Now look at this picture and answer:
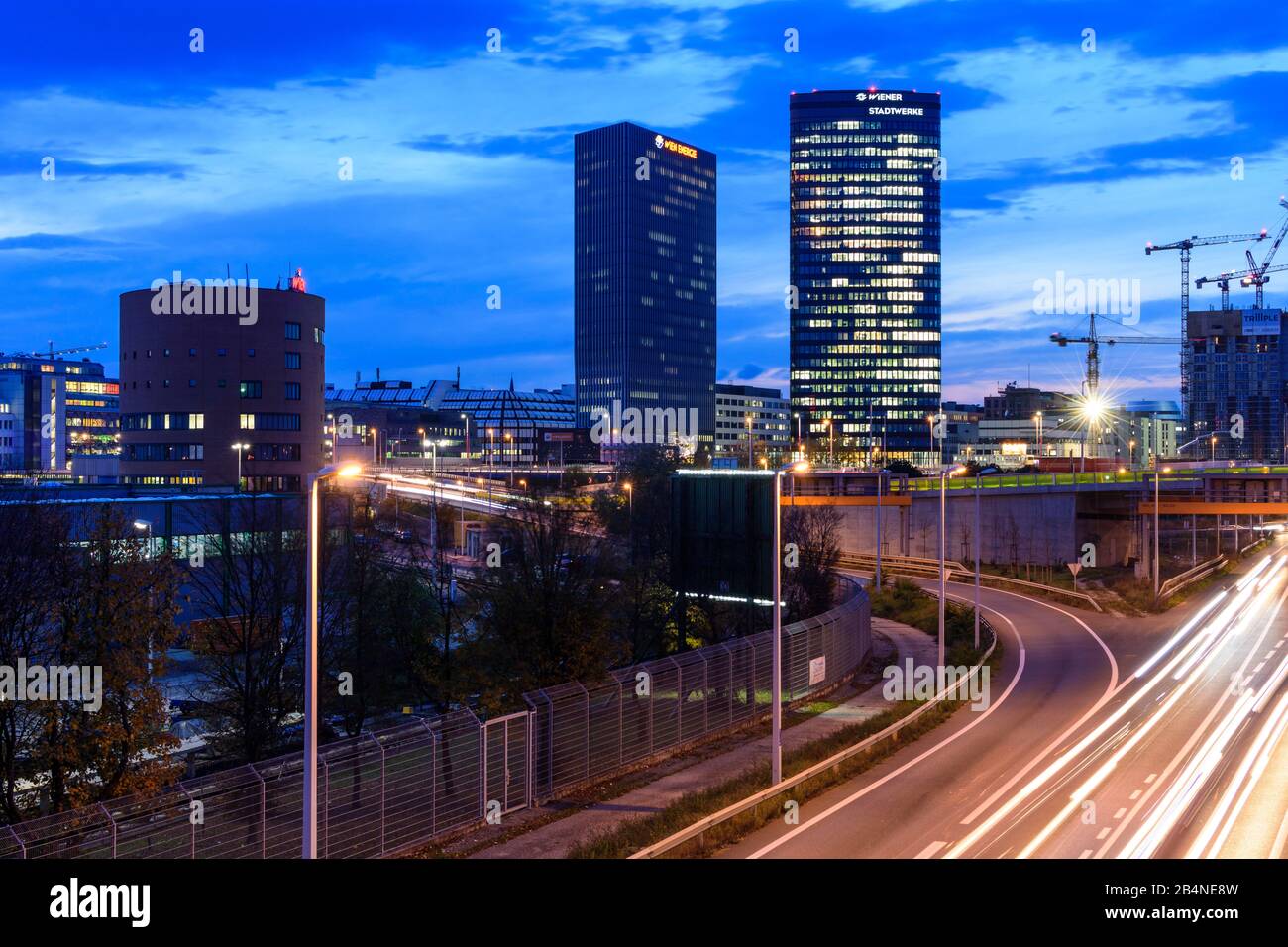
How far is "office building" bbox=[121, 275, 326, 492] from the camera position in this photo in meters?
83.4

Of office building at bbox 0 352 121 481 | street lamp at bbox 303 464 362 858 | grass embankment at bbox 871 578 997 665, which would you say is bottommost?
grass embankment at bbox 871 578 997 665

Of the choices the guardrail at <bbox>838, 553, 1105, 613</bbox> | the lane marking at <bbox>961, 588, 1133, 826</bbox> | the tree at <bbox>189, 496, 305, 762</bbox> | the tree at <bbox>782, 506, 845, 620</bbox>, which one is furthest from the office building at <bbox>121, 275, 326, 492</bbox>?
the lane marking at <bbox>961, 588, 1133, 826</bbox>

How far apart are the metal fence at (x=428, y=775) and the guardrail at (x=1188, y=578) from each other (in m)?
32.1

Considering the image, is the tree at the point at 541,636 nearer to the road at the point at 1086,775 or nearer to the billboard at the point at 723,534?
the road at the point at 1086,775

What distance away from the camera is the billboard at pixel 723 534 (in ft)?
104

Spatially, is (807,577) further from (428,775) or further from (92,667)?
(92,667)

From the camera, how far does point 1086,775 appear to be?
20.3 meters

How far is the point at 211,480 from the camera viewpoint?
275 ft

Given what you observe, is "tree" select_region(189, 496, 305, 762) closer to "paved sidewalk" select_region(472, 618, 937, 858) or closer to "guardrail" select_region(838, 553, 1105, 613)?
"paved sidewalk" select_region(472, 618, 937, 858)

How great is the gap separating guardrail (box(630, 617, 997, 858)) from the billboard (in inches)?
262

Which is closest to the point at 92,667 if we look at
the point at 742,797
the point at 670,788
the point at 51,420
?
the point at 670,788
